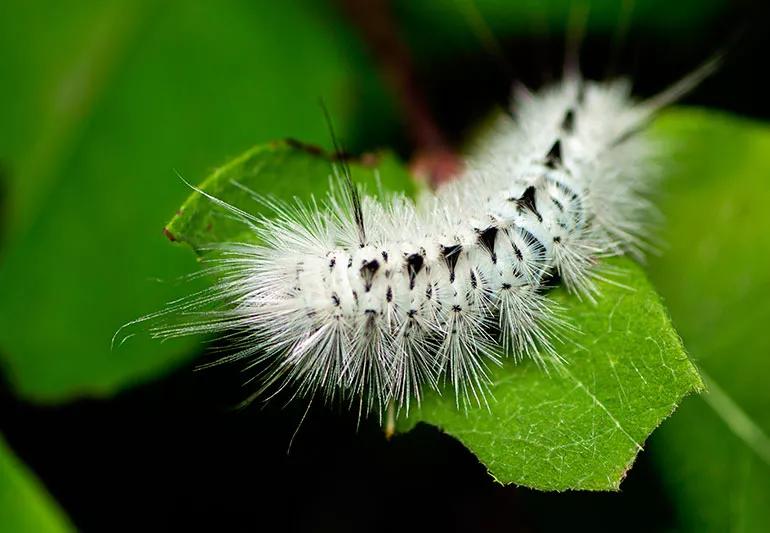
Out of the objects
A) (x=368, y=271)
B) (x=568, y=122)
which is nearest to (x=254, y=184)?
(x=368, y=271)

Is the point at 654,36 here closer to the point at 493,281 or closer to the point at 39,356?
the point at 493,281

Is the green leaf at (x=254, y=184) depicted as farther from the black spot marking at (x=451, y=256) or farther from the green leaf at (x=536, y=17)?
the green leaf at (x=536, y=17)

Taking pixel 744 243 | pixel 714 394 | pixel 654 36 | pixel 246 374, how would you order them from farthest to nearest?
1. pixel 654 36
2. pixel 246 374
3. pixel 744 243
4. pixel 714 394

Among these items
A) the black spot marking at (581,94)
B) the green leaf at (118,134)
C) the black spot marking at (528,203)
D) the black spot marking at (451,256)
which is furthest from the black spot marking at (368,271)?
the black spot marking at (581,94)

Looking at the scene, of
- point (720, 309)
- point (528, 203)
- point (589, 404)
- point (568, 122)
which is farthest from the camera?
point (568, 122)

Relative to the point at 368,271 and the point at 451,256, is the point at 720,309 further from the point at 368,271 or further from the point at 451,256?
the point at 368,271

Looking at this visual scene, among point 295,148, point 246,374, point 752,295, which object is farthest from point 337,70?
point 752,295

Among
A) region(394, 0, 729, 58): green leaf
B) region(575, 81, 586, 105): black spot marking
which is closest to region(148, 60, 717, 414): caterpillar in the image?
region(575, 81, 586, 105): black spot marking
